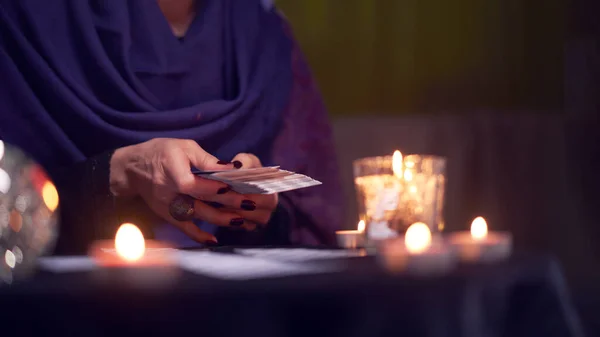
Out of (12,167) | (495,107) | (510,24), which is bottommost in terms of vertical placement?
(12,167)

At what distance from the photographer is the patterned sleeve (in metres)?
1.46

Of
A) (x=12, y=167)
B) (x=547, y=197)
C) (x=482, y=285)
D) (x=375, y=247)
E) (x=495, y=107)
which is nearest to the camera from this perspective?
(x=482, y=285)

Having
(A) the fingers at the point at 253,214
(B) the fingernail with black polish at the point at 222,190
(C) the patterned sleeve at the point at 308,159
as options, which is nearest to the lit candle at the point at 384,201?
(B) the fingernail with black polish at the point at 222,190

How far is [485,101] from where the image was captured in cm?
204

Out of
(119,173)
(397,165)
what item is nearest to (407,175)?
(397,165)

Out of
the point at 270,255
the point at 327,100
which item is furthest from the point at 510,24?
the point at 270,255

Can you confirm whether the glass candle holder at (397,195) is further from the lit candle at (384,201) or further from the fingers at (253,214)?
the fingers at (253,214)

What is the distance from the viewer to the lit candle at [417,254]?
0.61m

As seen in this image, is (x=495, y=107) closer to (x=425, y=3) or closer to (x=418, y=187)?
(x=425, y=3)

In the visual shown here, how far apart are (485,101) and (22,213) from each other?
1.66 metres

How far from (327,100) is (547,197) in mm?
746

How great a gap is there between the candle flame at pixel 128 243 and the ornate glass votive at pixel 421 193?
1.13 feet

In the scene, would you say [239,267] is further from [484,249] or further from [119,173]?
[119,173]

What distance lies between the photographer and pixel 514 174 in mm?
1877
